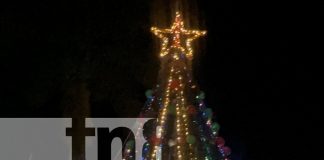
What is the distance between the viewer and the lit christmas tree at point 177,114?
26.3 ft

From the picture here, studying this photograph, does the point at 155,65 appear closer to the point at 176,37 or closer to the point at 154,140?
the point at 176,37

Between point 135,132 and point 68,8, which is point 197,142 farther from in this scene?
point 68,8

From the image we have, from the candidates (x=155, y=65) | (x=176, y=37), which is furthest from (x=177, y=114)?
(x=155, y=65)

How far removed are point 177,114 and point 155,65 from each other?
1.66m

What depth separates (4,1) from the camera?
9367mm

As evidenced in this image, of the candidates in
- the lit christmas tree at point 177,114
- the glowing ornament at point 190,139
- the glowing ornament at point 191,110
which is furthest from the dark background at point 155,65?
the glowing ornament at point 190,139

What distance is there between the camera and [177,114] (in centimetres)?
803

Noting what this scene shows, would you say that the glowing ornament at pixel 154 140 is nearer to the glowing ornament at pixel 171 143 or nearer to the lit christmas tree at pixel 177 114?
the lit christmas tree at pixel 177 114

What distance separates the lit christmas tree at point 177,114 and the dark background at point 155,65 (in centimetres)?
133

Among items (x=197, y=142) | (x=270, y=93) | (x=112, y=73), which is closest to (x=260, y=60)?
(x=270, y=93)

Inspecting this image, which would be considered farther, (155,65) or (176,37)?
(155,65)

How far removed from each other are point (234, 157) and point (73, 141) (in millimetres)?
2508

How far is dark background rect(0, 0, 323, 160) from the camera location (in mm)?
9352

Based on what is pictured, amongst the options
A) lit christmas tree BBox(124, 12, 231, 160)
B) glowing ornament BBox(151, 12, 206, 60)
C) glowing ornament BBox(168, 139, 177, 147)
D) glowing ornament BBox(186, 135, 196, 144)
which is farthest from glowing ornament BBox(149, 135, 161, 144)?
glowing ornament BBox(151, 12, 206, 60)
